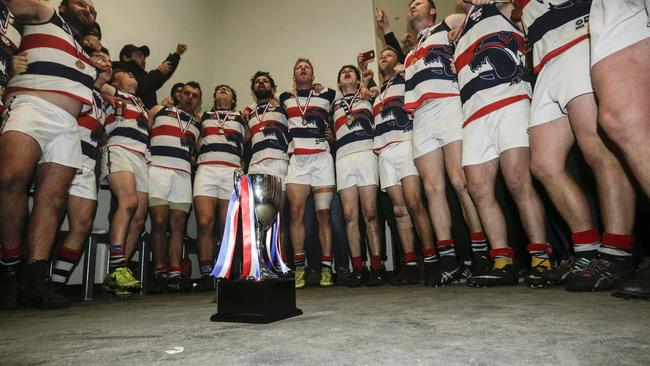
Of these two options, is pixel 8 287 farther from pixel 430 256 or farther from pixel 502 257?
pixel 502 257

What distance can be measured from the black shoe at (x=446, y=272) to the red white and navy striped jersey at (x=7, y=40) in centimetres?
245

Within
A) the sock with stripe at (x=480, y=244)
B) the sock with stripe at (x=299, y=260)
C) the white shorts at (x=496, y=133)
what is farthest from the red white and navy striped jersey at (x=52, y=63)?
the sock with stripe at (x=480, y=244)

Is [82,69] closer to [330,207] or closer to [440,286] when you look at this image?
[330,207]

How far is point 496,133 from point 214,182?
2.29 metres

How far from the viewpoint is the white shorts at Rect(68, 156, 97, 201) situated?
2336 mm

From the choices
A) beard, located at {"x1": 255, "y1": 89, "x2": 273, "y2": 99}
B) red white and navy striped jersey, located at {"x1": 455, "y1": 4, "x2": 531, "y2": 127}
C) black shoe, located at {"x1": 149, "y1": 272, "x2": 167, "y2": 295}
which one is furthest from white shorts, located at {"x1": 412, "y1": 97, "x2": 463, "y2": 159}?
black shoe, located at {"x1": 149, "y1": 272, "x2": 167, "y2": 295}

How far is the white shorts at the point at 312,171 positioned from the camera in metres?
3.10

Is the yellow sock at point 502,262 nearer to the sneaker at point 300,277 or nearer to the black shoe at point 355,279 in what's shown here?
the black shoe at point 355,279

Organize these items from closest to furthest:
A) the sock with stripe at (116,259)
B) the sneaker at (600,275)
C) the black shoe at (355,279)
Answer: the sneaker at (600,275) < the sock with stripe at (116,259) < the black shoe at (355,279)

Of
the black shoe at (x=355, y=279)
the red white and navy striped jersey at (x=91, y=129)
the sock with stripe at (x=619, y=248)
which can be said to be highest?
the red white and navy striped jersey at (x=91, y=129)

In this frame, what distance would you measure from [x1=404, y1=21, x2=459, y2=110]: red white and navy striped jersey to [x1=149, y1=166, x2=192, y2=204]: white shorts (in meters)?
1.97

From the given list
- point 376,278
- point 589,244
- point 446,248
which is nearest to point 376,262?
point 376,278

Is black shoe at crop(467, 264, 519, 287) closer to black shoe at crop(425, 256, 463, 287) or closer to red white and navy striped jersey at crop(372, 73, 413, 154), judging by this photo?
black shoe at crop(425, 256, 463, 287)

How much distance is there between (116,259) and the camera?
2592 mm
